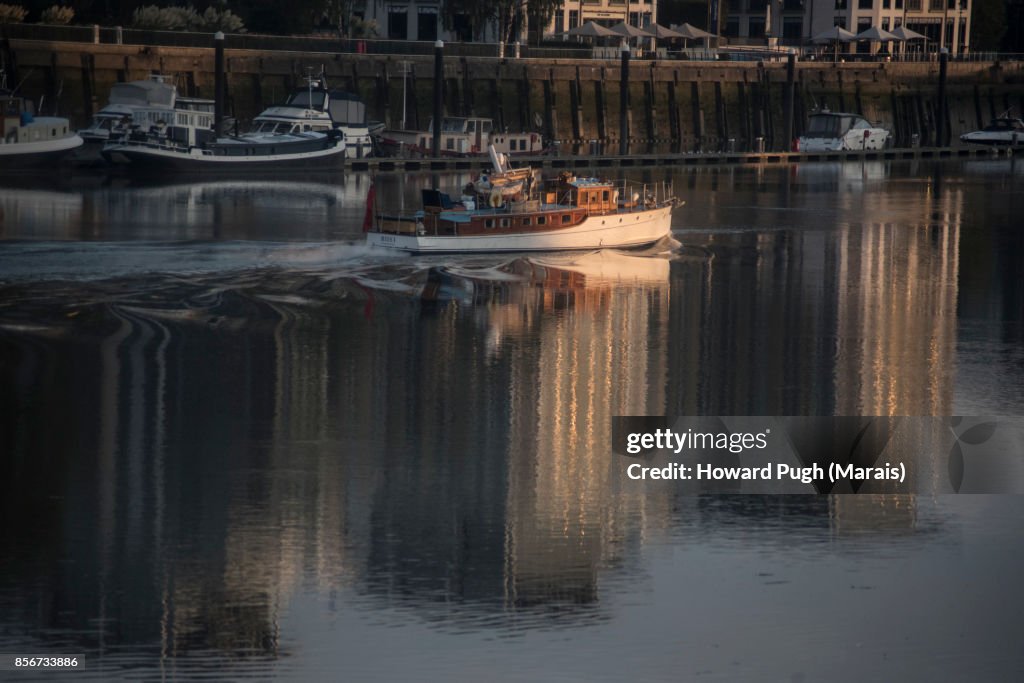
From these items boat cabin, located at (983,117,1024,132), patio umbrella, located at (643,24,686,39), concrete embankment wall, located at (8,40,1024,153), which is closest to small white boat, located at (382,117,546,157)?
concrete embankment wall, located at (8,40,1024,153)

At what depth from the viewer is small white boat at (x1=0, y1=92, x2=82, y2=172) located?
61.8 m

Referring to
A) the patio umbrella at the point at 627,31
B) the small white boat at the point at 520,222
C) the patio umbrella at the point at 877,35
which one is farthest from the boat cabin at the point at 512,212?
the patio umbrella at the point at 877,35

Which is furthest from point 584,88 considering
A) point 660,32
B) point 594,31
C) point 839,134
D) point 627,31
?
point 839,134

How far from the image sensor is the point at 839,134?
8744 cm

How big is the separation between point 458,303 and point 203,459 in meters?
→ 14.5

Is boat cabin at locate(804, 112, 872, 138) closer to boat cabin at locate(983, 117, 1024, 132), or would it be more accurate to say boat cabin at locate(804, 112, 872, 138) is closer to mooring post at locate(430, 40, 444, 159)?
boat cabin at locate(983, 117, 1024, 132)

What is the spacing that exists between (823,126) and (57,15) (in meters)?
41.1

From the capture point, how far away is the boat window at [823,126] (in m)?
87.6

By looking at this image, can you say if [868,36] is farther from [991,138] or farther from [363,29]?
[363,29]

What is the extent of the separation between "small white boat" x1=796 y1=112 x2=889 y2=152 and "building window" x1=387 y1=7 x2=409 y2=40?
26.5m

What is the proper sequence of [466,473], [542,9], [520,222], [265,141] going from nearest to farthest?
1. [466,473]
2. [520,222]
3. [265,141]
4. [542,9]

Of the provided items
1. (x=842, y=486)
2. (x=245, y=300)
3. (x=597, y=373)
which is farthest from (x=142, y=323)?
(x=842, y=486)

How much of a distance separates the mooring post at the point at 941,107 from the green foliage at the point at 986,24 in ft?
81.1

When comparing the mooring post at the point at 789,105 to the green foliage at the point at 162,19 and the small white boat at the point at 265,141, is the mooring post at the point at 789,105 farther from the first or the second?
the green foliage at the point at 162,19
